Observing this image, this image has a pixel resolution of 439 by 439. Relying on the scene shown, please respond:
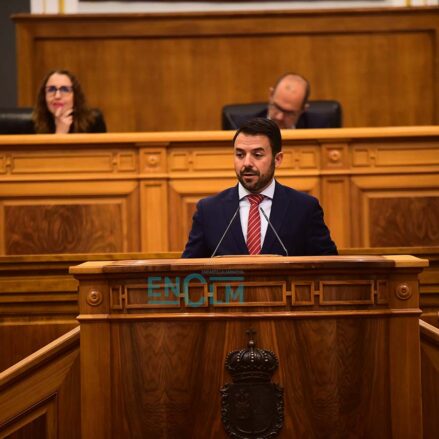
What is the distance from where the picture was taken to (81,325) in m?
1.76

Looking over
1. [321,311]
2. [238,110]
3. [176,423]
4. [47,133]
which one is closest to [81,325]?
[176,423]

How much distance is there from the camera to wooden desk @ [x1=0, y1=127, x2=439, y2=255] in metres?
3.21

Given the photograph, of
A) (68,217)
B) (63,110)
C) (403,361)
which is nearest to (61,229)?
(68,217)

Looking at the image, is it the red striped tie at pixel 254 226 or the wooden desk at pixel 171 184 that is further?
the wooden desk at pixel 171 184

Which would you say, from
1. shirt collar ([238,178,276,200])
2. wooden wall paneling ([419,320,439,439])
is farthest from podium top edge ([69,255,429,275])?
shirt collar ([238,178,276,200])

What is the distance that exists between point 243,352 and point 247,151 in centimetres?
65

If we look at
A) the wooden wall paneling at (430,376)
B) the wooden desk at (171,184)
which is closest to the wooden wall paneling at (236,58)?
the wooden desk at (171,184)

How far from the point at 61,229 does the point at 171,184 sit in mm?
431

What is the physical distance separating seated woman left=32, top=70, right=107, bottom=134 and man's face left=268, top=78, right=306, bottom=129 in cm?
72

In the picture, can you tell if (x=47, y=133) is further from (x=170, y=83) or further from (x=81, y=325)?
(x=81, y=325)

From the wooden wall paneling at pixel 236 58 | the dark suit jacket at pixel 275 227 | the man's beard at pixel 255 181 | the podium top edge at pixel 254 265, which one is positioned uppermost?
the wooden wall paneling at pixel 236 58

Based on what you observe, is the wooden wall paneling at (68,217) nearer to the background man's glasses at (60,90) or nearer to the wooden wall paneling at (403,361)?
the background man's glasses at (60,90)

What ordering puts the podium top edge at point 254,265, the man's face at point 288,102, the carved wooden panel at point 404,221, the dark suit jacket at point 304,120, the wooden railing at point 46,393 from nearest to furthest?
the podium top edge at point 254,265 < the wooden railing at point 46,393 < the carved wooden panel at point 404,221 < the man's face at point 288,102 < the dark suit jacket at point 304,120

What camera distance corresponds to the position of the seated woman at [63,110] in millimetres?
A: 3535
